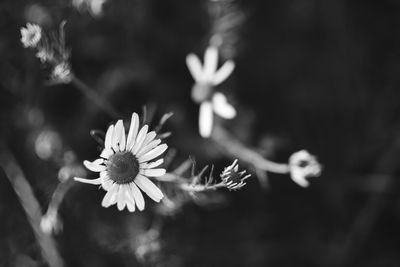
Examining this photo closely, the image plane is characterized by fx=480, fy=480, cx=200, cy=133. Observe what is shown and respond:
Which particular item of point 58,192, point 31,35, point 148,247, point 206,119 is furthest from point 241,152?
point 31,35

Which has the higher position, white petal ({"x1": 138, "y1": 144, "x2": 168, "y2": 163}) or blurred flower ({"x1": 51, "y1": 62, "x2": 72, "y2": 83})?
blurred flower ({"x1": 51, "y1": 62, "x2": 72, "y2": 83})

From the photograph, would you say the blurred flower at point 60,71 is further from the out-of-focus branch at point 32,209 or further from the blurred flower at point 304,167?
the blurred flower at point 304,167

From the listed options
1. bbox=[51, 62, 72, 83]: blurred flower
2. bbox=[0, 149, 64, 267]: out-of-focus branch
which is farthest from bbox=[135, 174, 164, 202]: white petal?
bbox=[0, 149, 64, 267]: out-of-focus branch

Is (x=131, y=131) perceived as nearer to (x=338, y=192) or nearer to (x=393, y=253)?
(x=338, y=192)

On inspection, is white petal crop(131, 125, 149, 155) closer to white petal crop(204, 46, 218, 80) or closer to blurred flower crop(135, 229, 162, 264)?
blurred flower crop(135, 229, 162, 264)

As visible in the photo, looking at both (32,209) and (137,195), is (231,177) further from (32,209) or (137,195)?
(32,209)

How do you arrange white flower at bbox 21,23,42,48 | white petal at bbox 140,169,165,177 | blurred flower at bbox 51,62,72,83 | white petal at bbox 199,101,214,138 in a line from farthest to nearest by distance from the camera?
Result: white petal at bbox 199,101,214,138, blurred flower at bbox 51,62,72,83, white flower at bbox 21,23,42,48, white petal at bbox 140,169,165,177

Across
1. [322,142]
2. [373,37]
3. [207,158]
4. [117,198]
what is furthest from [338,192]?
[117,198]
